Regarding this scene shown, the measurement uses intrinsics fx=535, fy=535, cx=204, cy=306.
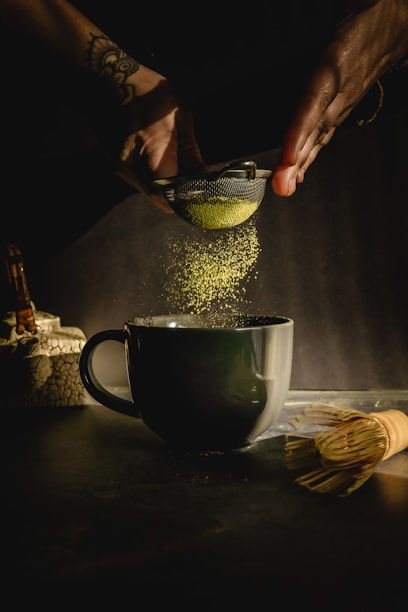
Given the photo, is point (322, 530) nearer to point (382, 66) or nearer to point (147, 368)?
point (147, 368)

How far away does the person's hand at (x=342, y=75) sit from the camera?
2.40ft

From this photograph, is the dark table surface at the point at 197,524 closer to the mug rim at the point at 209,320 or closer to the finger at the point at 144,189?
the mug rim at the point at 209,320

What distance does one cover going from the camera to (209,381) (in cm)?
53

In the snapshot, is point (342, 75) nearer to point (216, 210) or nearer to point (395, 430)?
point (216, 210)

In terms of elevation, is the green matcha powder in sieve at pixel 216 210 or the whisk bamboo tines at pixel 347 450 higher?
the green matcha powder in sieve at pixel 216 210

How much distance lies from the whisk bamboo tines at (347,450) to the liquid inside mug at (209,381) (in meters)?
0.05

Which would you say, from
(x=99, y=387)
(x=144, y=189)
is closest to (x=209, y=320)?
(x=99, y=387)

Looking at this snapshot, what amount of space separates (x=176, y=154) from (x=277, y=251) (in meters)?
0.27

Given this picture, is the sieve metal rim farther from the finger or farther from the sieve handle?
the finger

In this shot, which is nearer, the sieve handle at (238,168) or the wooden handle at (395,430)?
the wooden handle at (395,430)

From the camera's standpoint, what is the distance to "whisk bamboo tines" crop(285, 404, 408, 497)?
1.57ft

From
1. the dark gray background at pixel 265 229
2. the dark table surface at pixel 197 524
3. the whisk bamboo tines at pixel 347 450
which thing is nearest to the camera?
the dark table surface at pixel 197 524

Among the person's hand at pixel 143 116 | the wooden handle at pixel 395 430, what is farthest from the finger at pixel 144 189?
the wooden handle at pixel 395 430

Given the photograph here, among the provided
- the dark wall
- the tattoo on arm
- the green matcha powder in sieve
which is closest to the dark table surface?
the green matcha powder in sieve
